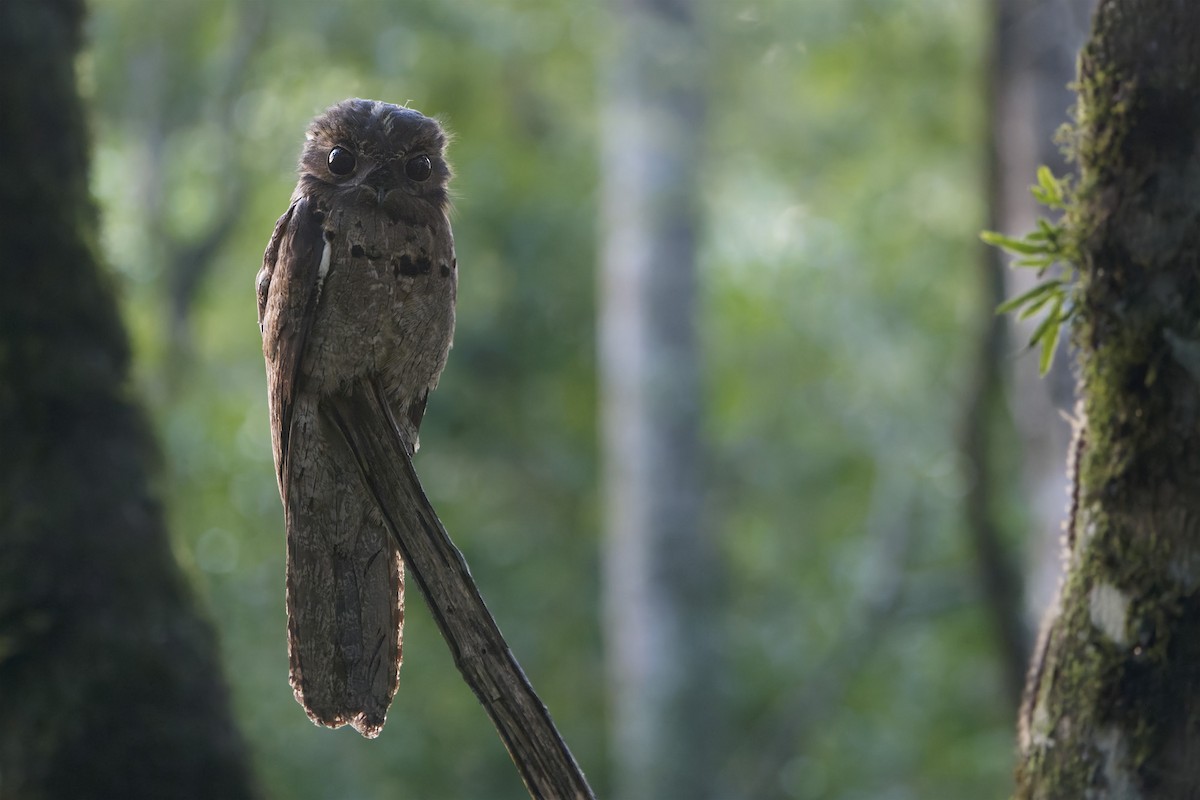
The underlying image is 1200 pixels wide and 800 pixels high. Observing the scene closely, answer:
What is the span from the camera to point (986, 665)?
1382cm

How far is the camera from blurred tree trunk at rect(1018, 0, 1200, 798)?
6.74 feet

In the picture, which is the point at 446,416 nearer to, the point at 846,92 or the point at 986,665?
the point at 846,92

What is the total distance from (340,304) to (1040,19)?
191 inches

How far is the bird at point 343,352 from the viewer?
2.21m

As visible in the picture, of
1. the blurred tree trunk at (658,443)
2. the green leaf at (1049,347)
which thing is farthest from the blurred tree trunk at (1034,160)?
the blurred tree trunk at (658,443)

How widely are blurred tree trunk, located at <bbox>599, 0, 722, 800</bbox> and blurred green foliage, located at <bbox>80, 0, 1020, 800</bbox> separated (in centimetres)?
105

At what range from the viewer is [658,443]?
10.3m

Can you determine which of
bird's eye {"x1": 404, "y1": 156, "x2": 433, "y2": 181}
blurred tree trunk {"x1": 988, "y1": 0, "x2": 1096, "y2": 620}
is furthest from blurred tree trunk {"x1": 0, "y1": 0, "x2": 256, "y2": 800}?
blurred tree trunk {"x1": 988, "y1": 0, "x2": 1096, "y2": 620}

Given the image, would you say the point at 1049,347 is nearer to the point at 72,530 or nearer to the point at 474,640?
the point at 474,640

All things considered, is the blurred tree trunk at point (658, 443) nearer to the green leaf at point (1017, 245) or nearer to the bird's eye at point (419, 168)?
the green leaf at point (1017, 245)

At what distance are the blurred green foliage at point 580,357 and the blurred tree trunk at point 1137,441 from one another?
779 cm

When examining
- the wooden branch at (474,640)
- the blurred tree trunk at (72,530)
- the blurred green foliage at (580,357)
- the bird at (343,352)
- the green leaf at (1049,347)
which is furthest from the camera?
the blurred green foliage at (580,357)

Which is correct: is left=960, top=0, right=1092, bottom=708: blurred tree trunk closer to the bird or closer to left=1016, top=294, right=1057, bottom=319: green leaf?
left=1016, top=294, right=1057, bottom=319: green leaf

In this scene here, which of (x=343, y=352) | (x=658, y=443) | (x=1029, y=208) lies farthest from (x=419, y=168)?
(x=658, y=443)
